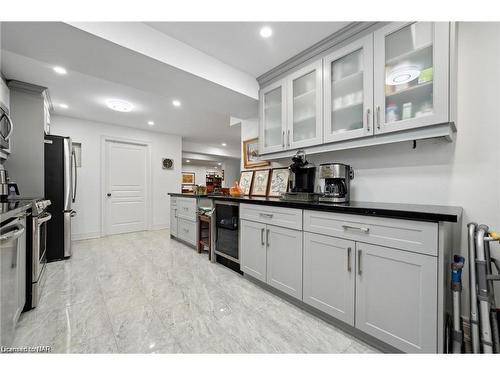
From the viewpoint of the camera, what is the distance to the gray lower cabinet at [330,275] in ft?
4.52

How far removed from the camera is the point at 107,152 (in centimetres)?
455

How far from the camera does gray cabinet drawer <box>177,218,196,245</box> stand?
3439 millimetres

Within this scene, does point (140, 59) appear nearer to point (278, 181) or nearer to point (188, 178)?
point (278, 181)

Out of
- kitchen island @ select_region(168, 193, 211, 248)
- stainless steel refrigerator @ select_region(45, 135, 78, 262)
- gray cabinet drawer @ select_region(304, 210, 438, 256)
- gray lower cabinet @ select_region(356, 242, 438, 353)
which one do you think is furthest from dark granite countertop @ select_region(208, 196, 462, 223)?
stainless steel refrigerator @ select_region(45, 135, 78, 262)

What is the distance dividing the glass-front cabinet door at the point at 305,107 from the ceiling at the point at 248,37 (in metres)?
0.24

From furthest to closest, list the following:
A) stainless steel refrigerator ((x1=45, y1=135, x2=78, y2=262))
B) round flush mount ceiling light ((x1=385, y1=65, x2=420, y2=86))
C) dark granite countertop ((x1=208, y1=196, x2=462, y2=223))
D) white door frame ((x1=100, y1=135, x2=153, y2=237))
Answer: white door frame ((x1=100, y1=135, x2=153, y2=237)), stainless steel refrigerator ((x1=45, y1=135, x2=78, y2=262)), round flush mount ceiling light ((x1=385, y1=65, x2=420, y2=86)), dark granite countertop ((x1=208, y1=196, x2=462, y2=223))

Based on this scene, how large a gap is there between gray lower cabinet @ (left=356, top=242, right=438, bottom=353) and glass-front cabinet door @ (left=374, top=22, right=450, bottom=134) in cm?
92

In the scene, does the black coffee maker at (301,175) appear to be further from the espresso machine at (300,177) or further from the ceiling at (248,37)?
the ceiling at (248,37)

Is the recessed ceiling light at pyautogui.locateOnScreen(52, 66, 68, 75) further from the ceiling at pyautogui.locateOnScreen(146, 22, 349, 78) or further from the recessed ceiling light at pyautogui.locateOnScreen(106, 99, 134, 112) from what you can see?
the ceiling at pyautogui.locateOnScreen(146, 22, 349, 78)

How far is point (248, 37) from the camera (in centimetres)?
190

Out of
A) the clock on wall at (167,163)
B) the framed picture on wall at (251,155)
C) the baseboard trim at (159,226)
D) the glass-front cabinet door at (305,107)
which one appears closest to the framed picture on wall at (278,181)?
the framed picture on wall at (251,155)

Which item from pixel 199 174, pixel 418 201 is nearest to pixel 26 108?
pixel 418 201
